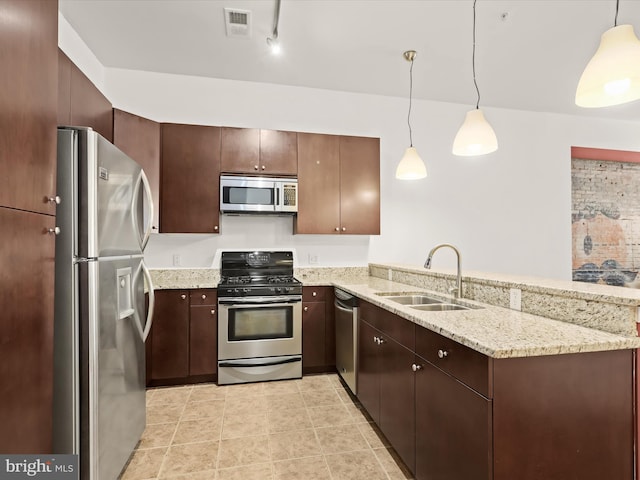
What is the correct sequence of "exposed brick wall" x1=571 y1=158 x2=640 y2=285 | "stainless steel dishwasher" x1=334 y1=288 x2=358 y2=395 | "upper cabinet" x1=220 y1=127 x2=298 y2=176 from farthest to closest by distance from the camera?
"exposed brick wall" x1=571 y1=158 x2=640 y2=285 → "upper cabinet" x1=220 y1=127 x2=298 y2=176 → "stainless steel dishwasher" x1=334 y1=288 x2=358 y2=395

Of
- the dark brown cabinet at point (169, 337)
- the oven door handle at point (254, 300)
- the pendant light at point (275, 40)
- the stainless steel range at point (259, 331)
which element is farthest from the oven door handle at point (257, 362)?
the pendant light at point (275, 40)

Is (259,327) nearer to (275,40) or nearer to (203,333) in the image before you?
(203,333)

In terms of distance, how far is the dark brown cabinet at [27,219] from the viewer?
108 cm

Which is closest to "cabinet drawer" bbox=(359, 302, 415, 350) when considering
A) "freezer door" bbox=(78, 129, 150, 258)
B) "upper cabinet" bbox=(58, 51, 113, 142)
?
"freezer door" bbox=(78, 129, 150, 258)

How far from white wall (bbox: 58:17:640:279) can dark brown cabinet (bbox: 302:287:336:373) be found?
1.90 feet

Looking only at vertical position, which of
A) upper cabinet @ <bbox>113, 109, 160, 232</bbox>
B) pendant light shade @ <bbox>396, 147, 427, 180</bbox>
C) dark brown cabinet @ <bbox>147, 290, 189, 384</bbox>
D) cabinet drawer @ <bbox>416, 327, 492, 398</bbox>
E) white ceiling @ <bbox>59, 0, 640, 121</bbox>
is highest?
white ceiling @ <bbox>59, 0, 640, 121</bbox>

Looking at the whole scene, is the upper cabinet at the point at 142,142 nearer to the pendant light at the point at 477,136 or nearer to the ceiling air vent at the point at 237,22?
the ceiling air vent at the point at 237,22

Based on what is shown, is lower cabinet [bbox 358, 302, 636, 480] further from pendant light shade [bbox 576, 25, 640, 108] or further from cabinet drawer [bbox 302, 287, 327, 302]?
cabinet drawer [bbox 302, 287, 327, 302]

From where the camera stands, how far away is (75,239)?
4.95 ft

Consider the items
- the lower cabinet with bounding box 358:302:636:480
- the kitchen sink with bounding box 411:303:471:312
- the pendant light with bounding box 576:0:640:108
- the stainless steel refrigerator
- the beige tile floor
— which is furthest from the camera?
the kitchen sink with bounding box 411:303:471:312

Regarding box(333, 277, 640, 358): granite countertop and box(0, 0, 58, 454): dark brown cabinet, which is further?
box(333, 277, 640, 358): granite countertop

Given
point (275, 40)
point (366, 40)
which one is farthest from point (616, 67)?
point (275, 40)

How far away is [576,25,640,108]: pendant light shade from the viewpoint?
1297 millimetres

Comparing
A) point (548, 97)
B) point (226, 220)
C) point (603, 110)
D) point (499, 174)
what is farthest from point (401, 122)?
point (603, 110)
